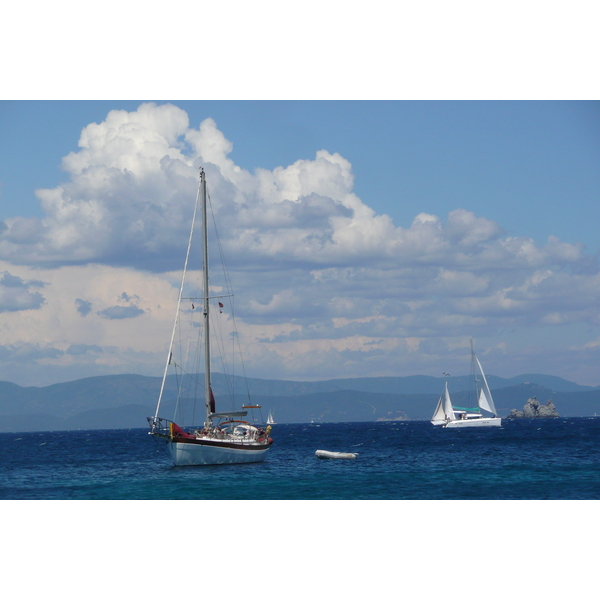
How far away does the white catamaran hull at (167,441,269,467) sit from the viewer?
59.7m

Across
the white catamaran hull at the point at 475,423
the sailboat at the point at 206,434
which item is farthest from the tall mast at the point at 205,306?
the white catamaran hull at the point at 475,423

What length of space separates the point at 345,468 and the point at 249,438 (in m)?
8.92

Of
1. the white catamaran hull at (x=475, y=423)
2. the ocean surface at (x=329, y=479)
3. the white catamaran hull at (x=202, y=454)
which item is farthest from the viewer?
the white catamaran hull at (x=475, y=423)

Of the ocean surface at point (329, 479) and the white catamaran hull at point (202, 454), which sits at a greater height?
the white catamaran hull at point (202, 454)

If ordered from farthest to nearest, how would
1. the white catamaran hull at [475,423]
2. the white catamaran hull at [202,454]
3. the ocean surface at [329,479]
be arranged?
the white catamaran hull at [475,423] < the white catamaran hull at [202,454] < the ocean surface at [329,479]

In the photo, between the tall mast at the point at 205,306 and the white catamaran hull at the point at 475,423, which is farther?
the white catamaran hull at the point at 475,423

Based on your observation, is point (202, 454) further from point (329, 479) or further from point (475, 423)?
point (475, 423)

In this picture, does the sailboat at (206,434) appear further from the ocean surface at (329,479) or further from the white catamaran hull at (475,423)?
the white catamaran hull at (475,423)

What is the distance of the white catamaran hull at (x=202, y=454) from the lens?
2351 inches

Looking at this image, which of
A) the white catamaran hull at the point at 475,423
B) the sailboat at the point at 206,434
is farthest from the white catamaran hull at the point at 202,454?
the white catamaran hull at the point at 475,423

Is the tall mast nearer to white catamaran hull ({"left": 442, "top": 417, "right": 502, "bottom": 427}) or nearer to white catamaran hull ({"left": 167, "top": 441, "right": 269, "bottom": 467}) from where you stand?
white catamaran hull ({"left": 167, "top": 441, "right": 269, "bottom": 467})

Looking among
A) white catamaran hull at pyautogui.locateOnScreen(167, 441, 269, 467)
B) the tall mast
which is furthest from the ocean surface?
the tall mast

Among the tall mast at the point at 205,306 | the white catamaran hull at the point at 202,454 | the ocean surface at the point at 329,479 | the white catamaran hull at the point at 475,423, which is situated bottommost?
the ocean surface at the point at 329,479
